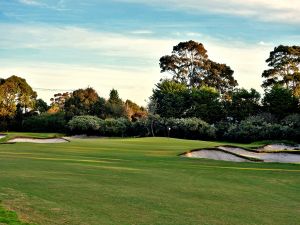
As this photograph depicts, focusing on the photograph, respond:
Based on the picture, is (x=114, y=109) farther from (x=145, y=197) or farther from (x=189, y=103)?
(x=145, y=197)

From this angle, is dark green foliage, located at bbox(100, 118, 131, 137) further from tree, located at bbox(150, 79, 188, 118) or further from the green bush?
tree, located at bbox(150, 79, 188, 118)

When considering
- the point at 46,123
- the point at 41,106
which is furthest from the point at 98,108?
the point at 41,106

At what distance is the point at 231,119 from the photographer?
6338 centimetres

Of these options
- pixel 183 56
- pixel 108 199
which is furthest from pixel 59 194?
pixel 183 56

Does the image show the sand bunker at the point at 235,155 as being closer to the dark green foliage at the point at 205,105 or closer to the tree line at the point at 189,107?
the tree line at the point at 189,107

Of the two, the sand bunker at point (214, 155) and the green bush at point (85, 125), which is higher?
the green bush at point (85, 125)

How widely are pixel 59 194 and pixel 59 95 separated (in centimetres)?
11214

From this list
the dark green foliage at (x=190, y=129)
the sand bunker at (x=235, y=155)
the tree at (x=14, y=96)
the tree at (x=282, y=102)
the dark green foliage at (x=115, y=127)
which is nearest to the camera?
the sand bunker at (x=235, y=155)

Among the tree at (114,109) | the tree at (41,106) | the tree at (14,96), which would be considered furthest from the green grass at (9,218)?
the tree at (41,106)

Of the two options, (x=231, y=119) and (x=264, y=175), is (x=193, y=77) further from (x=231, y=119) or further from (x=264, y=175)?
(x=264, y=175)

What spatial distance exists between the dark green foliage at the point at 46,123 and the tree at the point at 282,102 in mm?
30842

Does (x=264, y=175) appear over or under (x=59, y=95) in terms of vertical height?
under

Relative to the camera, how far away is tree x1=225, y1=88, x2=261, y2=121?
61.8 m

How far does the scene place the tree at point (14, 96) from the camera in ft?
245
